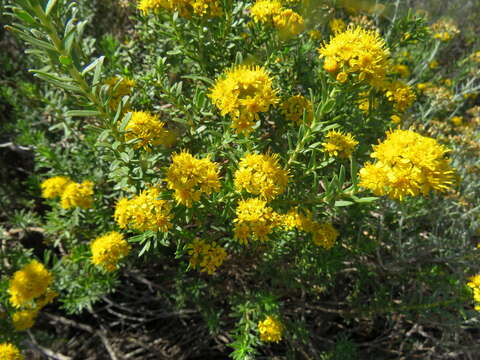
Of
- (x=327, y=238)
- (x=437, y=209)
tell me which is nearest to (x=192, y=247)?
(x=327, y=238)

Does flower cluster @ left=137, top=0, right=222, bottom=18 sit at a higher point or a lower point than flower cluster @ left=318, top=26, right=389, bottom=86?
higher

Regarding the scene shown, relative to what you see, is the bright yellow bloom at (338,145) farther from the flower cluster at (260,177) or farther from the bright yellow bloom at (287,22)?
the bright yellow bloom at (287,22)

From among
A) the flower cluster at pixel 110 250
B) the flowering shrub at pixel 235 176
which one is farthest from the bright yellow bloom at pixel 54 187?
the flower cluster at pixel 110 250

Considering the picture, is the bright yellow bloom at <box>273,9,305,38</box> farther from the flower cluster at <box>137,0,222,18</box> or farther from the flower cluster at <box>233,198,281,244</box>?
the flower cluster at <box>233,198,281,244</box>

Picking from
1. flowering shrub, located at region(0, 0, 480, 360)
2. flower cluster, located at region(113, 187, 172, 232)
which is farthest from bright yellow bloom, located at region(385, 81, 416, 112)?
flower cluster, located at region(113, 187, 172, 232)

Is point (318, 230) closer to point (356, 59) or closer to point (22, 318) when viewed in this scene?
point (356, 59)

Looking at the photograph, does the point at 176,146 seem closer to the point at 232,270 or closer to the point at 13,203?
the point at 232,270

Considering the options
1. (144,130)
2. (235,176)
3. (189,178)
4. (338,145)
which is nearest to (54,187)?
(144,130)
